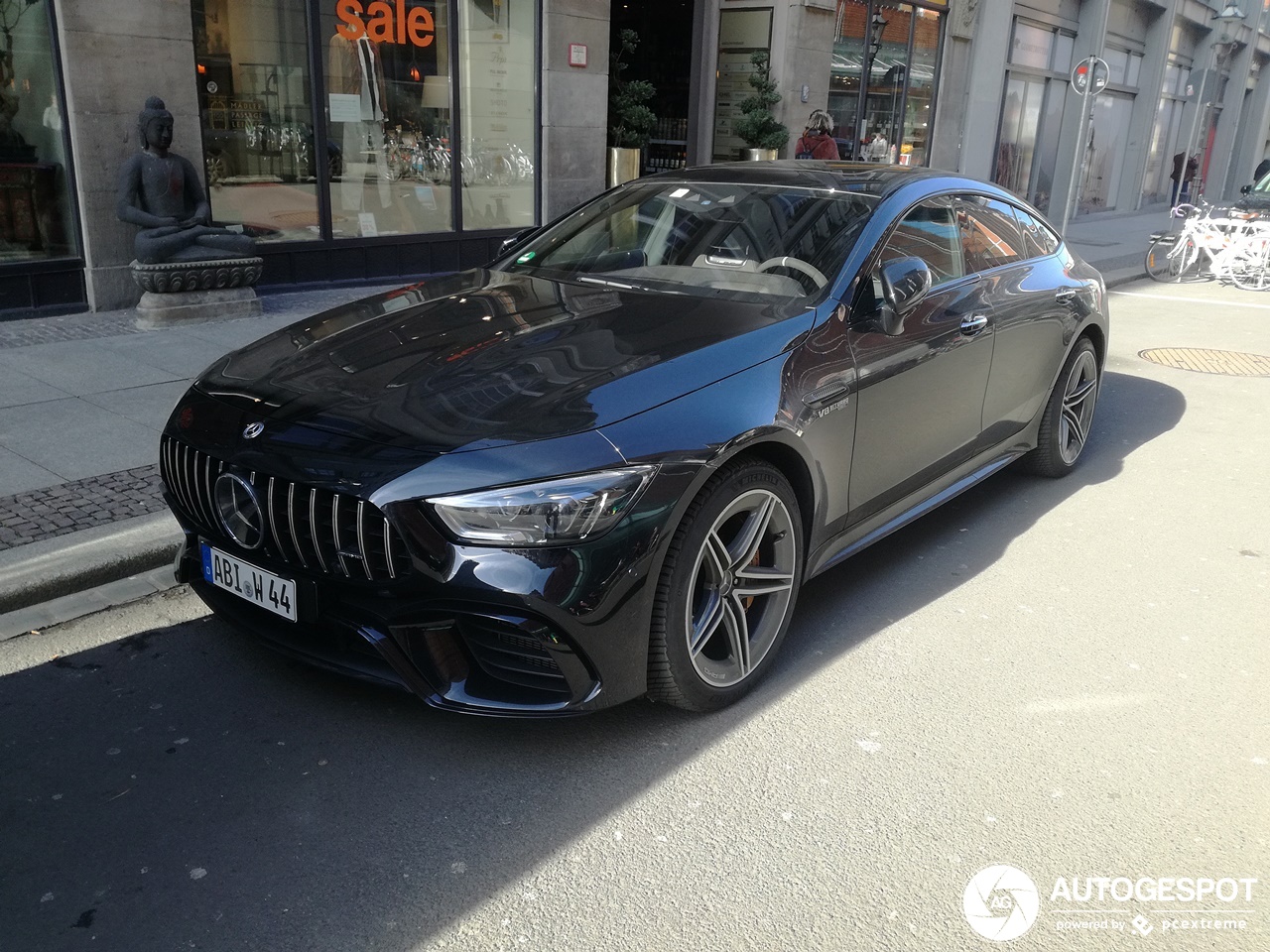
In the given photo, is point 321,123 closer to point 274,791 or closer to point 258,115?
point 258,115

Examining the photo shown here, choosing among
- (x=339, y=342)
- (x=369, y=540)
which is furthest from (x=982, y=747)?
(x=339, y=342)

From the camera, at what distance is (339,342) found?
12.0 ft

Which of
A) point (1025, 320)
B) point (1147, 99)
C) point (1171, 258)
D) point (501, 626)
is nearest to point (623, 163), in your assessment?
point (1171, 258)

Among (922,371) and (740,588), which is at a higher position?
(922,371)

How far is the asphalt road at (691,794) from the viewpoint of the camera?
8.24 ft


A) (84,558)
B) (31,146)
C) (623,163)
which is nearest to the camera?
(84,558)

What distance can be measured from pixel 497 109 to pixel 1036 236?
8.09 meters

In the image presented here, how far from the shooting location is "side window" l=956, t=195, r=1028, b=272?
4.77 metres

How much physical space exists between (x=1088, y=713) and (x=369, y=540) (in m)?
2.33

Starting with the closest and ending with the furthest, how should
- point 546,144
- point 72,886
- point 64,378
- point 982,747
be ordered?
point 72,886
point 982,747
point 64,378
point 546,144

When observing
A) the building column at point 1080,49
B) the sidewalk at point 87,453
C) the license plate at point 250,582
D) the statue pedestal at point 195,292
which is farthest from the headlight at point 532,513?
the building column at point 1080,49

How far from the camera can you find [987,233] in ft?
16.3

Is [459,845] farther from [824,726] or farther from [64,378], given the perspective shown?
[64,378]

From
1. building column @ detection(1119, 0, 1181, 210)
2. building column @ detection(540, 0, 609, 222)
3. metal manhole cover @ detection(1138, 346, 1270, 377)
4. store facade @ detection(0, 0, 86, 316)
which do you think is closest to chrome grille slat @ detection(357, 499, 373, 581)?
store facade @ detection(0, 0, 86, 316)
